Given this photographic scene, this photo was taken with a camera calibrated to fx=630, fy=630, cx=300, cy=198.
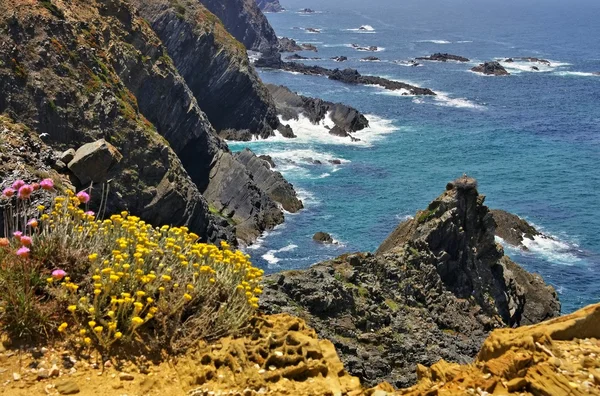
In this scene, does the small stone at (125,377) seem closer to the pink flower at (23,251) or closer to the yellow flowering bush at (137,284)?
the yellow flowering bush at (137,284)

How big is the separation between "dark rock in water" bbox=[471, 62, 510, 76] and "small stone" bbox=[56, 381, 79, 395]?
126878 millimetres

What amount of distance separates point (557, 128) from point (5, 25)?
74.2 meters

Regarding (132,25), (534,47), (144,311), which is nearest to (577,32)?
(534,47)

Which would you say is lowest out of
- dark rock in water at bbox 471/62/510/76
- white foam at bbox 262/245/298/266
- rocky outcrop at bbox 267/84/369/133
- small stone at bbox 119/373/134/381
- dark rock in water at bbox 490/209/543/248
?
white foam at bbox 262/245/298/266

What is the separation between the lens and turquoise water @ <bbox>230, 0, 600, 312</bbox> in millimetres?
49562

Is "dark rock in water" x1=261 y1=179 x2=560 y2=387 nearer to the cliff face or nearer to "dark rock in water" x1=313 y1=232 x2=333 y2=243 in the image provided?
"dark rock in water" x1=313 y1=232 x2=333 y2=243

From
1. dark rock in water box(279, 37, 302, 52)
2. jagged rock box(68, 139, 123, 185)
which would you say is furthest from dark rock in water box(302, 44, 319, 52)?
jagged rock box(68, 139, 123, 185)

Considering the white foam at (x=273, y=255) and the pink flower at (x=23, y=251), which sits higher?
the pink flower at (x=23, y=251)

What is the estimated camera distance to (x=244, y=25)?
166 m

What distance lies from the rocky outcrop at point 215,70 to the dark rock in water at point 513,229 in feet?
120

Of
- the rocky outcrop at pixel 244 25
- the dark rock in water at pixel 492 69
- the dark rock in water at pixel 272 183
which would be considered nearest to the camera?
the dark rock in water at pixel 272 183

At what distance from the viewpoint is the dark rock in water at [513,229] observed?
5150 centimetres

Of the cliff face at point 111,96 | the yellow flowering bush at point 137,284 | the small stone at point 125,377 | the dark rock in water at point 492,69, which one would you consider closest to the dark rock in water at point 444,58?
the dark rock in water at point 492,69

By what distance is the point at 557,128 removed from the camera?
86938mm
